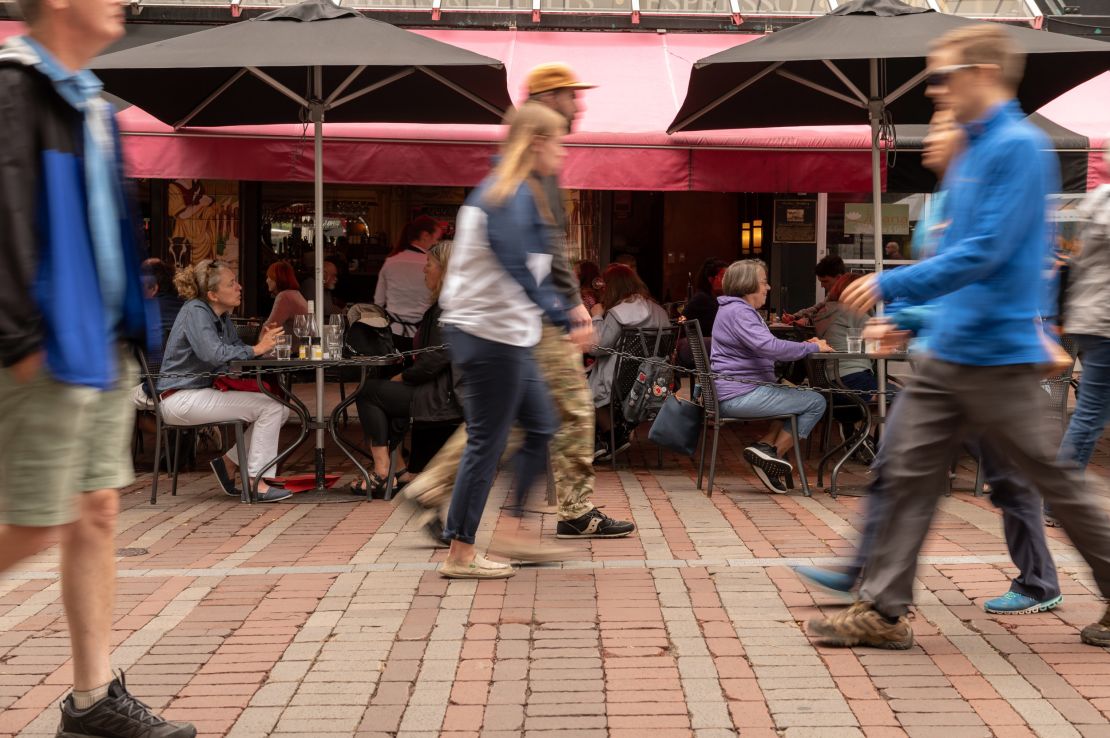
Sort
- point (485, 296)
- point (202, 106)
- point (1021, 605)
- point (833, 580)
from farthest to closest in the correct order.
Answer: point (202, 106), point (485, 296), point (1021, 605), point (833, 580)

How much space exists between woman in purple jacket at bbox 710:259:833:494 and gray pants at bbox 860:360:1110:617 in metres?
3.43

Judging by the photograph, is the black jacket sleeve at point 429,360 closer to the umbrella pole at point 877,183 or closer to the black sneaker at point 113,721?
the umbrella pole at point 877,183

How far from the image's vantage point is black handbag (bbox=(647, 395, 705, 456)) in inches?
314

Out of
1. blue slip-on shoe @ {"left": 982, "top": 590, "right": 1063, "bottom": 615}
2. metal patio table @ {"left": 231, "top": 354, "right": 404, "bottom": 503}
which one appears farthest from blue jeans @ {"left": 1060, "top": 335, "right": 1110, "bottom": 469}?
metal patio table @ {"left": 231, "top": 354, "right": 404, "bottom": 503}

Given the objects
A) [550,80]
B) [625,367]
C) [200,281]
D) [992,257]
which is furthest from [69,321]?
[625,367]

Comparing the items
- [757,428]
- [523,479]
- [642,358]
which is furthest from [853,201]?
[523,479]

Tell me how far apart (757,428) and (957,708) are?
7.85 metres

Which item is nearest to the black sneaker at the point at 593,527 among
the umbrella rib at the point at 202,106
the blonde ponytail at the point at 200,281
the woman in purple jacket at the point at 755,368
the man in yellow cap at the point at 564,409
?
the man in yellow cap at the point at 564,409

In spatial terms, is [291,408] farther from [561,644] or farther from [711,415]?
[561,644]

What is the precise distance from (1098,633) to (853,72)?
210 inches

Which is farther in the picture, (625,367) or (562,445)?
(625,367)

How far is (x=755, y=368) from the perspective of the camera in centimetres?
782

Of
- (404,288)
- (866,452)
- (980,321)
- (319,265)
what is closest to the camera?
(980,321)

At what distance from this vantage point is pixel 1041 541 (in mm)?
4715
